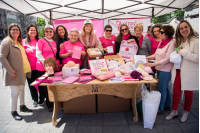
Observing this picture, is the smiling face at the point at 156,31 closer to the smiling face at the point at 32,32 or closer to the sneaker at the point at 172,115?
the sneaker at the point at 172,115

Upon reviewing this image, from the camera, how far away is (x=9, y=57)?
2340 mm

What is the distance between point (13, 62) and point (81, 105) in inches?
63.5

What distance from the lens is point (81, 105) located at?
2654 mm

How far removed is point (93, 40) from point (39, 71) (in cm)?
143

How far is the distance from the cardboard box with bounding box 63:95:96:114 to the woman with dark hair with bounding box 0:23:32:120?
0.98m

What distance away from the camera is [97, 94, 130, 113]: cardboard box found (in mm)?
2646

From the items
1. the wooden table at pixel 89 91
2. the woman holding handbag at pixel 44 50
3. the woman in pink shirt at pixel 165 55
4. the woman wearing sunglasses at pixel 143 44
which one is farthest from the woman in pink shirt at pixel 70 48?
the woman in pink shirt at pixel 165 55

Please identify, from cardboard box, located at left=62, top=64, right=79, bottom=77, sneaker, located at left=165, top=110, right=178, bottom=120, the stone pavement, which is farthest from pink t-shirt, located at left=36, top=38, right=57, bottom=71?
sneaker, located at left=165, top=110, right=178, bottom=120

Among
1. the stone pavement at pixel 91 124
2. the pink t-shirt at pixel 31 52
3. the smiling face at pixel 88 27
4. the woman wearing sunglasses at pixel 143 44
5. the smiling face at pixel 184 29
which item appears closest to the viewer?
the smiling face at pixel 184 29

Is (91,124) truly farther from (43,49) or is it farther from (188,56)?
(188,56)

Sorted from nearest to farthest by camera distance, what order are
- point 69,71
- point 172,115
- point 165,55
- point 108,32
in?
point 69,71 < point 165,55 < point 172,115 < point 108,32

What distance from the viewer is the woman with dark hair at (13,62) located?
229 centimetres

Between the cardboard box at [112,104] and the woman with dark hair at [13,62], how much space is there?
5.51ft

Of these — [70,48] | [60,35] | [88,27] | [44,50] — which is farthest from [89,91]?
[60,35]
